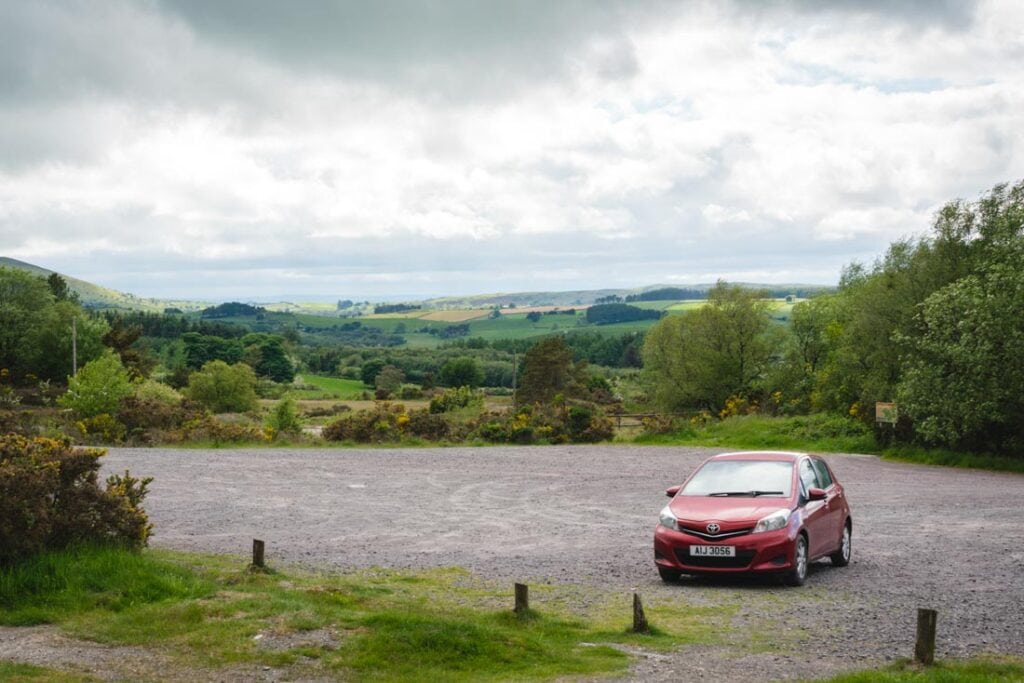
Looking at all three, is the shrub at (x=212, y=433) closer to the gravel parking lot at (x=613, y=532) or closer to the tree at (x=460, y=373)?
the gravel parking lot at (x=613, y=532)

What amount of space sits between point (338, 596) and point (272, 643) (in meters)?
1.78

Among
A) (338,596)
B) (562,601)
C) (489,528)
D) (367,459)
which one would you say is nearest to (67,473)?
(338,596)

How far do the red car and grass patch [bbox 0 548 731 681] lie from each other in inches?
37.5

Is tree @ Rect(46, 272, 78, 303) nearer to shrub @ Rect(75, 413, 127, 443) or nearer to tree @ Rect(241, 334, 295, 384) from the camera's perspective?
tree @ Rect(241, 334, 295, 384)

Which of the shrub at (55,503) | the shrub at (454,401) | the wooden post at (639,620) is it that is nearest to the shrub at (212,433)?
the shrub at (454,401)

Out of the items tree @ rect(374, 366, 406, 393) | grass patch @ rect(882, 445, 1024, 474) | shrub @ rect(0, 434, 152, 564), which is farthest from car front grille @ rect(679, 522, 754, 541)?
tree @ rect(374, 366, 406, 393)

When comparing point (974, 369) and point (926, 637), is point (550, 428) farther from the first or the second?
point (926, 637)

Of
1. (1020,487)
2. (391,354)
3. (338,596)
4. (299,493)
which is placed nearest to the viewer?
(338,596)

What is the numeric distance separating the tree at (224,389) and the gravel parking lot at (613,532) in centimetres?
4801

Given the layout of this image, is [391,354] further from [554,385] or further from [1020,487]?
[1020,487]

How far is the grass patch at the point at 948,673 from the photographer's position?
8117mm

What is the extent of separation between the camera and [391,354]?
168375 mm

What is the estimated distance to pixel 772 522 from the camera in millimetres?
13391

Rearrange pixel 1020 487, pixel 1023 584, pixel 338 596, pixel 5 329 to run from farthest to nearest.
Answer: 1. pixel 5 329
2. pixel 1020 487
3. pixel 1023 584
4. pixel 338 596
